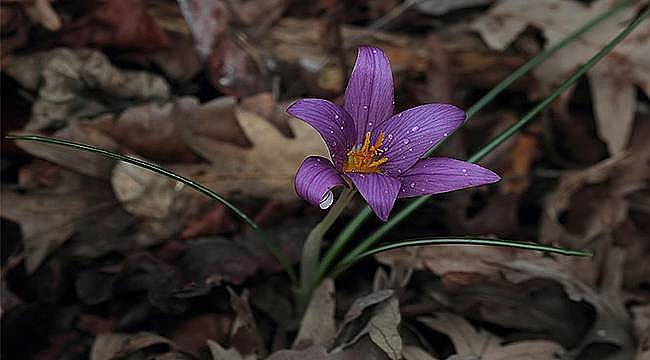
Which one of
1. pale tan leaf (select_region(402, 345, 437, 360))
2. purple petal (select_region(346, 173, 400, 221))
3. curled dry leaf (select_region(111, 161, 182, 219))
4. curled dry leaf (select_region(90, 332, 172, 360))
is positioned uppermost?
purple petal (select_region(346, 173, 400, 221))

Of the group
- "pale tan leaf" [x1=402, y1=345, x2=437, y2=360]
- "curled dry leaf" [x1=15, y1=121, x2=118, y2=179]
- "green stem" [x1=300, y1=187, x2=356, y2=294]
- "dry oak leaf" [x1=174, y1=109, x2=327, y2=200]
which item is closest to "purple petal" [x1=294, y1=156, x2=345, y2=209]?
"green stem" [x1=300, y1=187, x2=356, y2=294]

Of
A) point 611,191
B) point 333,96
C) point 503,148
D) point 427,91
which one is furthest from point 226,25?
point 611,191

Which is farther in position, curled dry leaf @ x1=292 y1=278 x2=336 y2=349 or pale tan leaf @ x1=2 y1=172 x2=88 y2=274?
pale tan leaf @ x1=2 y1=172 x2=88 y2=274

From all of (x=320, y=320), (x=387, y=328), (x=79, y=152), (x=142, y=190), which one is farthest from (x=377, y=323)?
(x=79, y=152)

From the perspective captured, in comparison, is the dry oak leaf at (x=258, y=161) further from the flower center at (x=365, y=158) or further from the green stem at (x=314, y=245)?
the flower center at (x=365, y=158)

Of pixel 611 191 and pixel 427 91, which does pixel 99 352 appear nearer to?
pixel 427 91

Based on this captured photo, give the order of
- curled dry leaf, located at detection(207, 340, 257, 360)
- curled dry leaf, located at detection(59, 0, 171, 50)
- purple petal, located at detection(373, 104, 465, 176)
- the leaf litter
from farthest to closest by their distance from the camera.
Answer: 1. curled dry leaf, located at detection(59, 0, 171, 50)
2. the leaf litter
3. curled dry leaf, located at detection(207, 340, 257, 360)
4. purple petal, located at detection(373, 104, 465, 176)

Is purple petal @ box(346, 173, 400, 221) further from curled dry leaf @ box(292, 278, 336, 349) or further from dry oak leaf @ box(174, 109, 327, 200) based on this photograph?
dry oak leaf @ box(174, 109, 327, 200)

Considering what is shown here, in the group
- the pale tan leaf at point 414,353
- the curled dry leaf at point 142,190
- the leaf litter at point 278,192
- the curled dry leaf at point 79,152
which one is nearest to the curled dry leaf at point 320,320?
the leaf litter at point 278,192

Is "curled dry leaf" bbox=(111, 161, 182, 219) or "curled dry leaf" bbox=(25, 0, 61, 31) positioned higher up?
"curled dry leaf" bbox=(25, 0, 61, 31)
